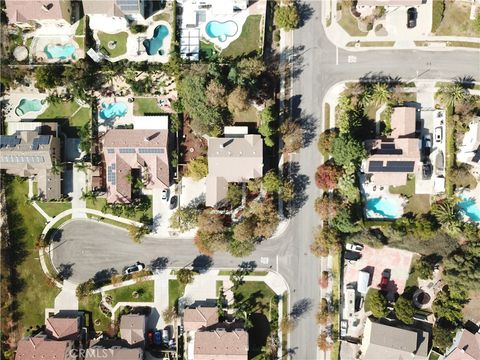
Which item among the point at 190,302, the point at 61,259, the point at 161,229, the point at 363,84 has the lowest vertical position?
the point at 190,302

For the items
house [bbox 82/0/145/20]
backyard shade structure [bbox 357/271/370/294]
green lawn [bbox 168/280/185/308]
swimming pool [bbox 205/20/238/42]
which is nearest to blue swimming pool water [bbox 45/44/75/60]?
house [bbox 82/0/145/20]

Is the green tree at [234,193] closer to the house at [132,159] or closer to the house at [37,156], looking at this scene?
the house at [132,159]

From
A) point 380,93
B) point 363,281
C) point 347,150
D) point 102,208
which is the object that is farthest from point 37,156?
point 363,281

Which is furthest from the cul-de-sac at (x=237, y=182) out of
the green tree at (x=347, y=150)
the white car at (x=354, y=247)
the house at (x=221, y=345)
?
the green tree at (x=347, y=150)

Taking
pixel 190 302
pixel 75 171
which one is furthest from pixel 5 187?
pixel 190 302

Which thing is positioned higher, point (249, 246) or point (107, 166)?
point (107, 166)

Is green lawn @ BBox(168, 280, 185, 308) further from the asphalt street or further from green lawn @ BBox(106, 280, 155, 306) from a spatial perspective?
the asphalt street

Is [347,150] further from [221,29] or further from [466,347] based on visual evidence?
[466,347]

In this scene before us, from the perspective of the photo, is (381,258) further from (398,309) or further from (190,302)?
(190,302)
